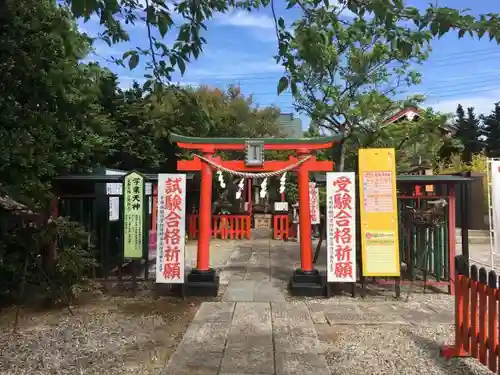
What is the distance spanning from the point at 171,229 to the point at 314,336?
322cm

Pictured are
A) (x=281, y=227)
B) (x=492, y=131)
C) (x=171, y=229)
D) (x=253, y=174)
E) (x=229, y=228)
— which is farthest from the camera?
(x=492, y=131)

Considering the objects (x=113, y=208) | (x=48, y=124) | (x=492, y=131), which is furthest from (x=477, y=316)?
(x=492, y=131)

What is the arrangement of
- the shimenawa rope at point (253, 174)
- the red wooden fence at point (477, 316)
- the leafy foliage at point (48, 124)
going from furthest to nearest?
1. the shimenawa rope at point (253, 174)
2. the red wooden fence at point (477, 316)
3. the leafy foliage at point (48, 124)

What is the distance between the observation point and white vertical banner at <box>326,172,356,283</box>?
762 centimetres

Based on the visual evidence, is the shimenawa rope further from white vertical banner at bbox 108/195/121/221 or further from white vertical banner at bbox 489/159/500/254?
white vertical banner at bbox 489/159/500/254

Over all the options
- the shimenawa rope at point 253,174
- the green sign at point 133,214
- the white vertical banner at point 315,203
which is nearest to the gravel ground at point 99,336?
the green sign at point 133,214

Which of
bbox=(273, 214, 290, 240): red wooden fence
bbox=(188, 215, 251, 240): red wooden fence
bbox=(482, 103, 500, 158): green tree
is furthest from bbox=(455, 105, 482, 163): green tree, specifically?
bbox=(188, 215, 251, 240): red wooden fence

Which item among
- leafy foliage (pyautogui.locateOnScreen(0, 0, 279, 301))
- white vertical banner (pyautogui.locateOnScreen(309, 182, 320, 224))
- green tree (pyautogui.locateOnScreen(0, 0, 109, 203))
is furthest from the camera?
white vertical banner (pyautogui.locateOnScreen(309, 182, 320, 224))

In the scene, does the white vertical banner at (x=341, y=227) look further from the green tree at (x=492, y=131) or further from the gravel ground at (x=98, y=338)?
the green tree at (x=492, y=131)

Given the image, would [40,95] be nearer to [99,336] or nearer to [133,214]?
[99,336]

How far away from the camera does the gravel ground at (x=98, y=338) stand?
4664mm

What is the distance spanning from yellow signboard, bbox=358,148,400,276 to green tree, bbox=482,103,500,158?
28.8 metres

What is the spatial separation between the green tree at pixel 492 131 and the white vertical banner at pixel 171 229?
30340 millimetres

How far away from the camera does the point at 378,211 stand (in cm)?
762
